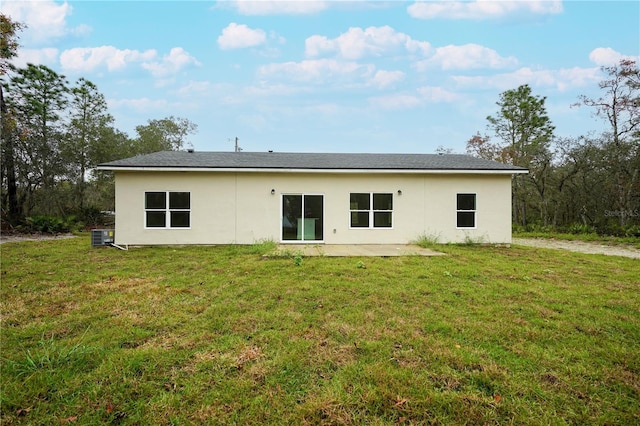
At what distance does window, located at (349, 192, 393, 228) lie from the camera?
10.6 m

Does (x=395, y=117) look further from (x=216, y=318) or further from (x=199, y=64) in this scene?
(x=216, y=318)

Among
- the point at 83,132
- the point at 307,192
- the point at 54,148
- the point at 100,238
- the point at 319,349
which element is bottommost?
the point at 319,349

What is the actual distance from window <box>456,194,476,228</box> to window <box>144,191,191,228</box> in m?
9.39

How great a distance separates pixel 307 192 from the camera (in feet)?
34.4

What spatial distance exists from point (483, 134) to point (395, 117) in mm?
6917

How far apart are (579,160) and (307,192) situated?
15309mm

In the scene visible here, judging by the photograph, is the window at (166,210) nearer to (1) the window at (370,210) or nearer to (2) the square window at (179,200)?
(2) the square window at (179,200)

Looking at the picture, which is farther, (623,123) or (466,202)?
(623,123)

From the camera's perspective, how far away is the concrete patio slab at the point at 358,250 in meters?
8.50

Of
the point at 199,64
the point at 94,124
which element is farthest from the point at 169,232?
the point at 94,124

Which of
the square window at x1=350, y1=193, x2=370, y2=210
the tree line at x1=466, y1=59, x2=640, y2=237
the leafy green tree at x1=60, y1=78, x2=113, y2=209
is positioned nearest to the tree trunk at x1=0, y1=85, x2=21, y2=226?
the leafy green tree at x1=60, y1=78, x2=113, y2=209

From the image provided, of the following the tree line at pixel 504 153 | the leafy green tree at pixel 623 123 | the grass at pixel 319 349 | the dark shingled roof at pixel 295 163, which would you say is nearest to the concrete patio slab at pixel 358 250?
the grass at pixel 319 349

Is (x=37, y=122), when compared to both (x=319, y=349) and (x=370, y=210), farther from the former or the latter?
(x=319, y=349)

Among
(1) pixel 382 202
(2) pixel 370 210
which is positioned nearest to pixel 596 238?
(1) pixel 382 202
